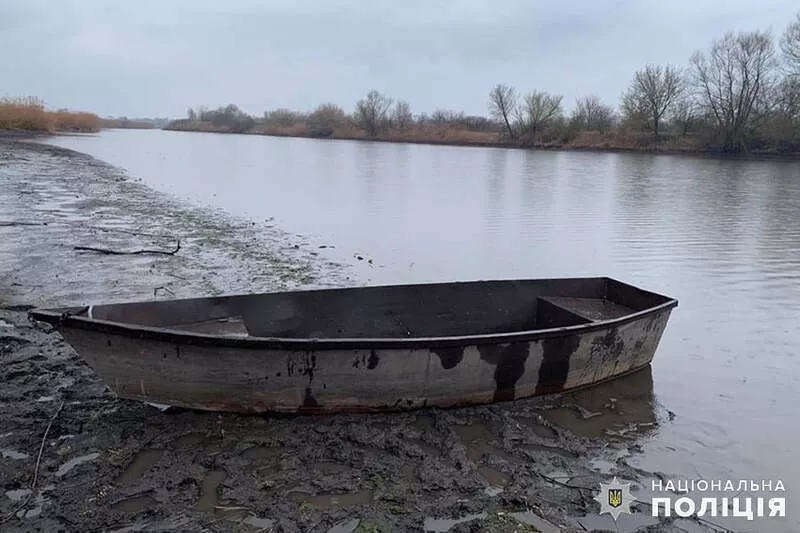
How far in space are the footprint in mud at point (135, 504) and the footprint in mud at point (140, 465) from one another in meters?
0.18

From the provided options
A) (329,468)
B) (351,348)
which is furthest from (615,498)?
(351,348)

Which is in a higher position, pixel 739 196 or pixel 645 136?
pixel 645 136

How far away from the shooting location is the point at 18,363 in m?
5.44

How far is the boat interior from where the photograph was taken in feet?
18.2

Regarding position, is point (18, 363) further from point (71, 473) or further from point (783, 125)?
point (783, 125)

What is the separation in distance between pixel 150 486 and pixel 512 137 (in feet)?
233

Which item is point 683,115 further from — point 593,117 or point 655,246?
point 655,246

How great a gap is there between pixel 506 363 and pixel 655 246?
9.14 metres

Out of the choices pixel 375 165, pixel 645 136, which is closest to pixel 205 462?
pixel 375 165

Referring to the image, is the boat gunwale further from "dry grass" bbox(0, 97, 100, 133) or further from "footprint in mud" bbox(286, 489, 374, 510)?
"dry grass" bbox(0, 97, 100, 133)

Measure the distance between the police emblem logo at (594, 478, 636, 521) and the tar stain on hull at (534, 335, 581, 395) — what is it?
3.98 feet

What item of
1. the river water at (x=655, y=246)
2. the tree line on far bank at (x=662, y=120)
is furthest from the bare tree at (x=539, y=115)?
the river water at (x=655, y=246)

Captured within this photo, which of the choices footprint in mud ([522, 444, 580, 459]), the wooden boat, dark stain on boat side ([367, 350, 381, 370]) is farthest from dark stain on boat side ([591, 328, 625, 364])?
dark stain on boat side ([367, 350, 381, 370])

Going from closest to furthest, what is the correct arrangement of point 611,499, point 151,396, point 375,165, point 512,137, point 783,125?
1. point 611,499
2. point 151,396
3. point 375,165
4. point 783,125
5. point 512,137
